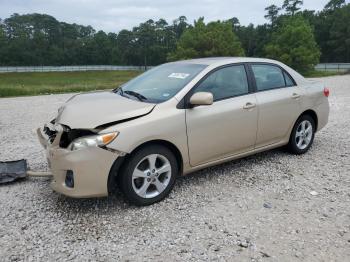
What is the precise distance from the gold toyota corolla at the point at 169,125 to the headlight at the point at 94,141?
0.03 feet

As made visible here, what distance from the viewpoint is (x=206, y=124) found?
14.2 feet

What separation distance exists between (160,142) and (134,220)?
91cm

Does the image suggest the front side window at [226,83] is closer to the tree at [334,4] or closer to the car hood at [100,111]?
the car hood at [100,111]

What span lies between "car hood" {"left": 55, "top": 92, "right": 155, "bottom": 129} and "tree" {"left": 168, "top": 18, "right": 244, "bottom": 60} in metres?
49.8

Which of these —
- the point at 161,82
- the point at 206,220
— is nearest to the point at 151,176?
the point at 206,220

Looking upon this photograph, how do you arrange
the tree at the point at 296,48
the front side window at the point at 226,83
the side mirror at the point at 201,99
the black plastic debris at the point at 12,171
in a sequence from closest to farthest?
the side mirror at the point at 201,99
the front side window at the point at 226,83
the black plastic debris at the point at 12,171
the tree at the point at 296,48

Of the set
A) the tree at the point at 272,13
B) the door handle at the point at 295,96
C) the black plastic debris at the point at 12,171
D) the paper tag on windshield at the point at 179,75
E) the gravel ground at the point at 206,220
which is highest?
the tree at the point at 272,13

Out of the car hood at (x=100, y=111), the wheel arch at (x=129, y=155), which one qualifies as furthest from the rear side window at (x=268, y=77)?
the car hood at (x=100, y=111)

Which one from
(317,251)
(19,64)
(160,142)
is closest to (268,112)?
(160,142)

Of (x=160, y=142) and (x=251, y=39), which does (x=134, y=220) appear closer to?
(x=160, y=142)

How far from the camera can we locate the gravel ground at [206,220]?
3186mm

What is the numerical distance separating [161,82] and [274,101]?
5.52 feet

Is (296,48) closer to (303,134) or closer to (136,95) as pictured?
(303,134)

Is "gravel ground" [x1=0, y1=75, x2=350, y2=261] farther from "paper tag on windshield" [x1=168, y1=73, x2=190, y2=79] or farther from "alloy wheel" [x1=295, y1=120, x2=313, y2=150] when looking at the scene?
"paper tag on windshield" [x1=168, y1=73, x2=190, y2=79]
